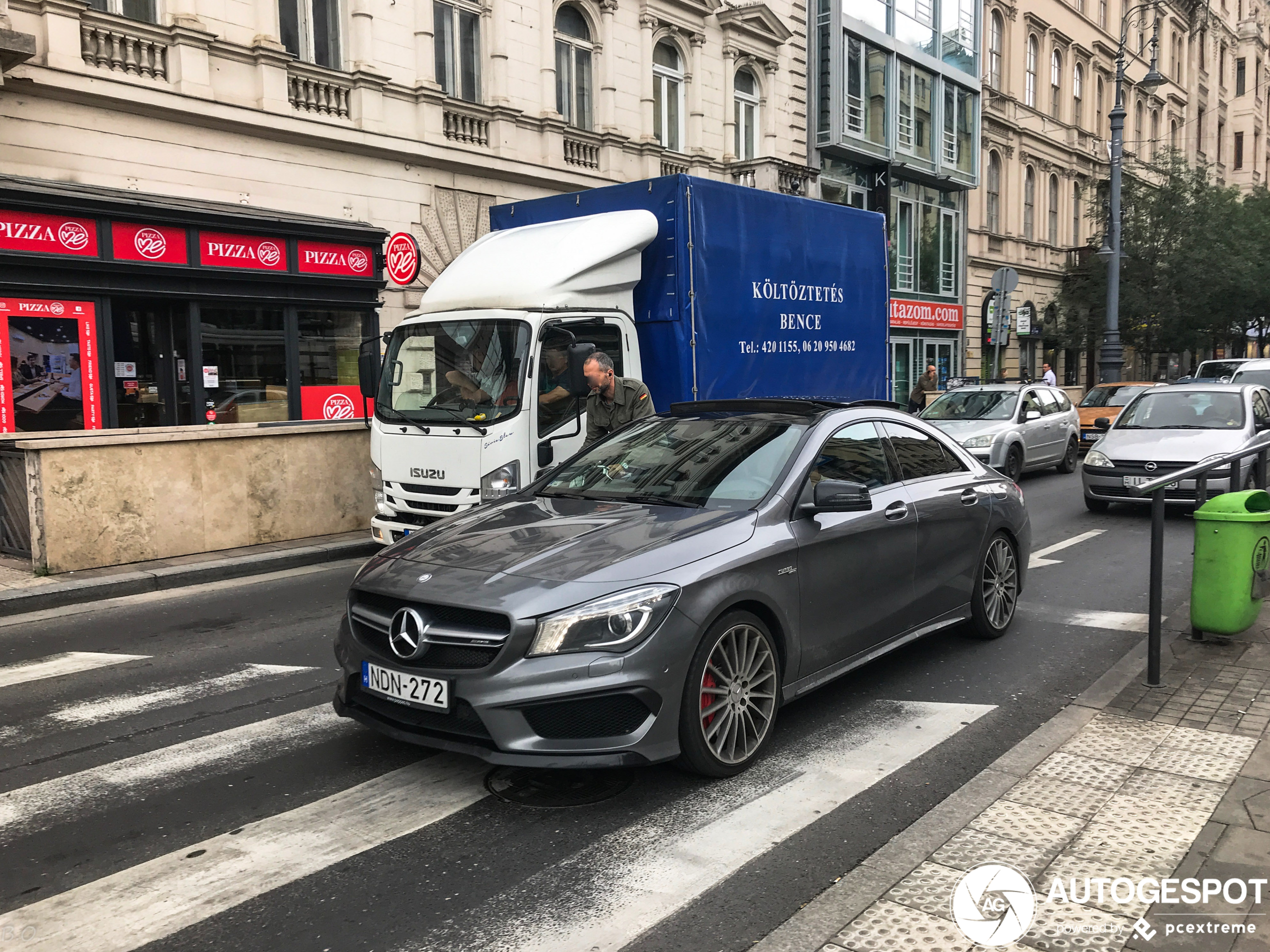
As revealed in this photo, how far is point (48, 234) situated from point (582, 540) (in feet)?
35.8

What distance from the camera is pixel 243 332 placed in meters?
14.8

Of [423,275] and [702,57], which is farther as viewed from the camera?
[702,57]

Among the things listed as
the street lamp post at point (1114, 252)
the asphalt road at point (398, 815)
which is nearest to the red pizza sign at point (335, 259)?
the asphalt road at point (398, 815)

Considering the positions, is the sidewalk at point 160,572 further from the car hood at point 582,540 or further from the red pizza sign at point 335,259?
the red pizza sign at point 335,259

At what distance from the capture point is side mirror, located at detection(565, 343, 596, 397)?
26.6ft

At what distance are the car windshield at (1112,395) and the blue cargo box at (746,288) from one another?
11.4 meters

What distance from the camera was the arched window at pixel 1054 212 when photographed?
130 ft

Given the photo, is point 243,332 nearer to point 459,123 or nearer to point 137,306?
point 137,306

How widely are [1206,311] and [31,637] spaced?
1441 inches

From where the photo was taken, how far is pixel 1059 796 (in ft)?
13.1

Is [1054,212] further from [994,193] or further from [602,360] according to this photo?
[602,360]

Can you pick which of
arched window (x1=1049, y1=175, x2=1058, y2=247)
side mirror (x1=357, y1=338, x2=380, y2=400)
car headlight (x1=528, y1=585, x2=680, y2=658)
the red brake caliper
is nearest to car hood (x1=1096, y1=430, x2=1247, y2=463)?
side mirror (x1=357, y1=338, x2=380, y2=400)

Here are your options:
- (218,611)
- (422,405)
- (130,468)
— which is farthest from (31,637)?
(422,405)

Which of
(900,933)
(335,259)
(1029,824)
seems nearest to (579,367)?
(1029,824)
